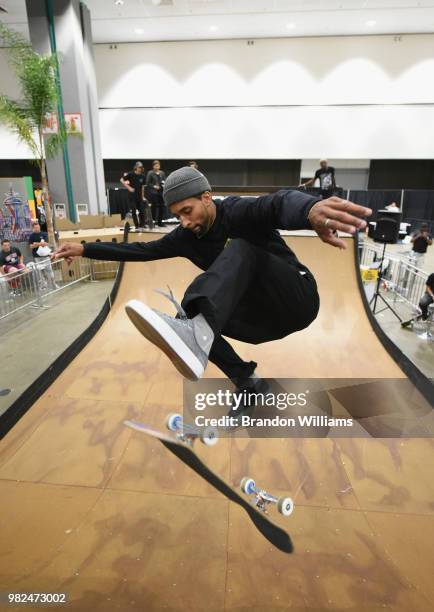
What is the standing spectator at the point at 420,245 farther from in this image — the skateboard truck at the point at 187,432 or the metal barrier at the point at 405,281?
the skateboard truck at the point at 187,432

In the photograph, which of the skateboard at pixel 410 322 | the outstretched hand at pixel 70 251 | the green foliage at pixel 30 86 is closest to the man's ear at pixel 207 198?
the outstretched hand at pixel 70 251

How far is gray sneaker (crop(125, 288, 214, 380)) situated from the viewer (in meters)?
1.23

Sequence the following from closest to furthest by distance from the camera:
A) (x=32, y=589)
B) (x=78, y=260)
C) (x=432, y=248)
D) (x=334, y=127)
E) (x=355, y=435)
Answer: (x=32, y=589) < (x=355, y=435) < (x=78, y=260) < (x=432, y=248) < (x=334, y=127)

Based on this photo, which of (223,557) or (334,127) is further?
(334,127)

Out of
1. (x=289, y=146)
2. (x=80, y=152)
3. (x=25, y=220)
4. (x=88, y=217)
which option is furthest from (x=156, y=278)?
(x=289, y=146)

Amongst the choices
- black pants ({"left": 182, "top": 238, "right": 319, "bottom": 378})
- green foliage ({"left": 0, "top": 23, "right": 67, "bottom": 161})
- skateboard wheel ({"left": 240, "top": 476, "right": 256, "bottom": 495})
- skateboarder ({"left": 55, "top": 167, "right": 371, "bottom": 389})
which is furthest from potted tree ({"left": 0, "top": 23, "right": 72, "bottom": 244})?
skateboard wheel ({"left": 240, "top": 476, "right": 256, "bottom": 495})

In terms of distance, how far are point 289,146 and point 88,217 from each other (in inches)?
310

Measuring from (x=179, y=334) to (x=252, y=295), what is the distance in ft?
1.63

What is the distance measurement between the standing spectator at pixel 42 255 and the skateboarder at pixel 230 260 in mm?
3853

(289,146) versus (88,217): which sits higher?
(289,146)

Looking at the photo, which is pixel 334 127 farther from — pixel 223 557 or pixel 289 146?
pixel 223 557

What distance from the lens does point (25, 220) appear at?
766 centimetres

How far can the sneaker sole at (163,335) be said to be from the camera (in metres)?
1.23

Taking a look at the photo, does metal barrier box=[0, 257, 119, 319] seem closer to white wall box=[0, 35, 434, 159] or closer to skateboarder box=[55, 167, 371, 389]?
skateboarder box=[55, 167, 371, 389]
